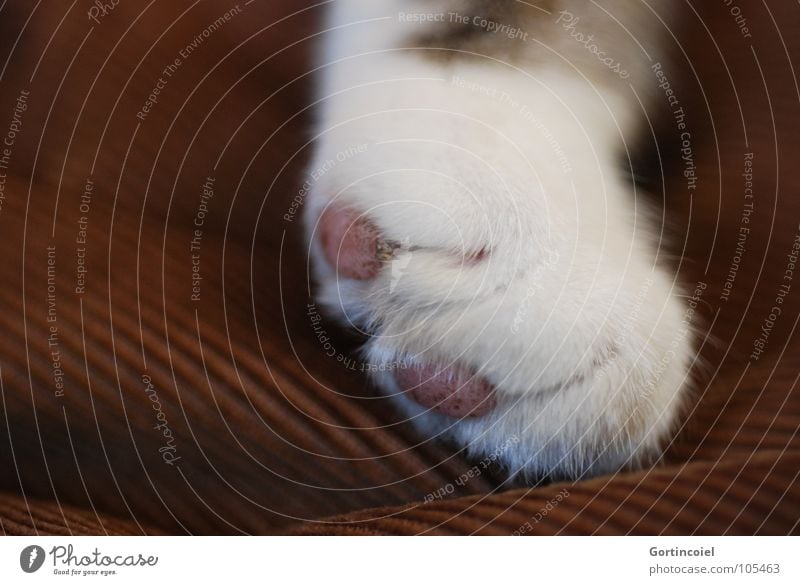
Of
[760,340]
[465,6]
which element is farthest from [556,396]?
[465,6]

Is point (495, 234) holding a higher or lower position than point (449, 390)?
higher

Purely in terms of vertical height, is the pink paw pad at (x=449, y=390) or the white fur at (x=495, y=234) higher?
the white fur at (x=495, y=234)

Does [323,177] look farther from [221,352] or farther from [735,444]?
[735,444]

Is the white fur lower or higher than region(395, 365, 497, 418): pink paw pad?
higher
